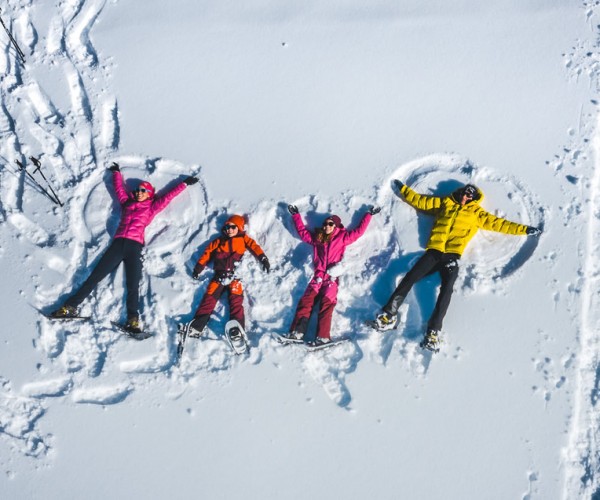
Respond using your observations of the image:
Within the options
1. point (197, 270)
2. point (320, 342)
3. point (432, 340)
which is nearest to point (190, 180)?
point (197, 270)

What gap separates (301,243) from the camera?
7.37 metres

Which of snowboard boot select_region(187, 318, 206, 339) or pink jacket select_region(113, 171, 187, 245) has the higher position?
pink jacket select_region(113, 171, 187, 245)

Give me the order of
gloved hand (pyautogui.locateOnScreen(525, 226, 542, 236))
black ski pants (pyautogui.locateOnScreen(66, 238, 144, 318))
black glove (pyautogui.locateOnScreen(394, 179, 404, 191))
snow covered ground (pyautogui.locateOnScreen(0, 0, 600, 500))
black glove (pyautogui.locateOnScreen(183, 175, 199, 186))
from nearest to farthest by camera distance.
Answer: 1. snow covered ground (pyautogui.locateOnScreen(0, 0, 600, 500))
2. gloved hand (pyautogui.locateOnScreen(525, 226, 542, 236))
3. black ski pants (pyautogui.locateOnScreen(66, 238, 144, 318))
4. black glove (pyautogui.locateOnScreen(394, 179, 404, 191))
5. black glove (pyautogui.locateOnScreen(183, 175, 199, 186))

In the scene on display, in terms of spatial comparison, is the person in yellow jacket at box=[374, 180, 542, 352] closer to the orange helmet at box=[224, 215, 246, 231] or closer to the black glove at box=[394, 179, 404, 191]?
the black glove at box=[394, 179, 404, 191]

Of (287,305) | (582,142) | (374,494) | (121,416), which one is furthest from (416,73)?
(121,416)

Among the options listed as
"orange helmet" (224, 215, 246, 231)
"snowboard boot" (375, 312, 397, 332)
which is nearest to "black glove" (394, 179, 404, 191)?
"snowboard boot" (375, 312, 397, 332)

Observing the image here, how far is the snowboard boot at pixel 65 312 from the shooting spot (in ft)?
23.0

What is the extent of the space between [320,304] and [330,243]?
859 millimetres

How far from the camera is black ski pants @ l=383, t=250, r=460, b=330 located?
21.7 ft

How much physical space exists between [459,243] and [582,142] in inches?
104

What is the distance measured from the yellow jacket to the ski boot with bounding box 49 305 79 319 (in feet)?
16.6

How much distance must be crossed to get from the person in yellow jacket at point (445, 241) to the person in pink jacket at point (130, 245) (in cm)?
341

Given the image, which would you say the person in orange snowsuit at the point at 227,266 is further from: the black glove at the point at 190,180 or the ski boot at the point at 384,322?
the ski boot at the point at 384,322

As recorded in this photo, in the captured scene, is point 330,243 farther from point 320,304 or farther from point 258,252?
point 258,252
